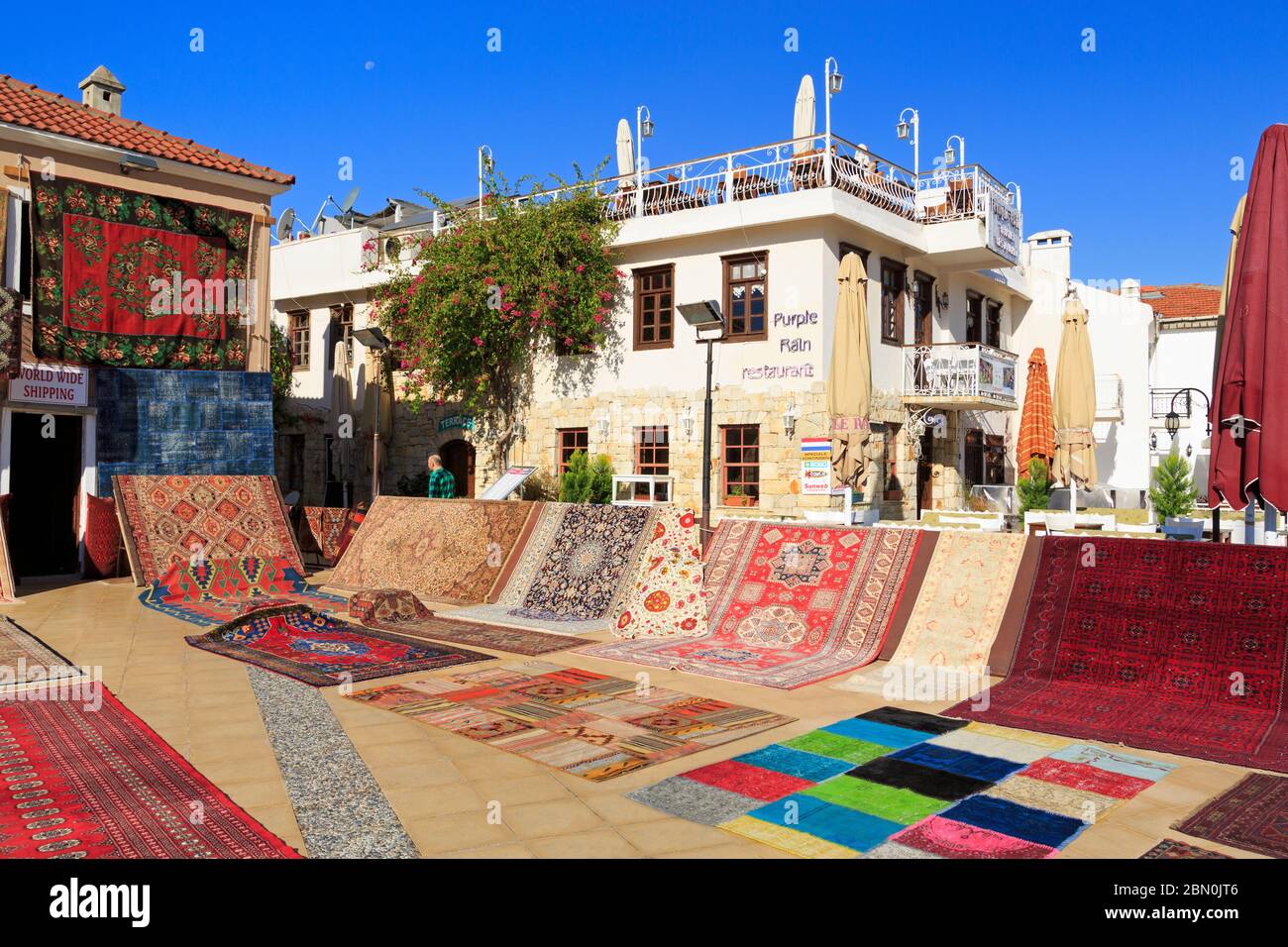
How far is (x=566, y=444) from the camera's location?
17.7 meters

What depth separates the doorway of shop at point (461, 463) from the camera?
63.6ft

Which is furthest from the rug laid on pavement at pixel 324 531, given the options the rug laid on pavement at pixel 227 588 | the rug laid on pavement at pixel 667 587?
the rug laid on pavement at pixel 667 587

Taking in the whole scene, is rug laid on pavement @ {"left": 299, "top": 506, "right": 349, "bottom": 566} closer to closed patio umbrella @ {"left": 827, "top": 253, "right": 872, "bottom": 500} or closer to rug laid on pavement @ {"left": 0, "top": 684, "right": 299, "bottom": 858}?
closed patio umbrella @ {"left": 827, "top": 253, "right": 872, "bottom": 500}

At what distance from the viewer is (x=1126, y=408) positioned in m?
21.1

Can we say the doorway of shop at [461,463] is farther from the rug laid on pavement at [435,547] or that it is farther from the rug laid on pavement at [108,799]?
the rug laid on pavement at [108,799]

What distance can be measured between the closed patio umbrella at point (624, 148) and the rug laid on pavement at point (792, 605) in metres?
12.7

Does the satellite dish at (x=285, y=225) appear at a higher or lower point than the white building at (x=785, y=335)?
higher

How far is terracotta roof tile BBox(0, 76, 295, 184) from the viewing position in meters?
11.9

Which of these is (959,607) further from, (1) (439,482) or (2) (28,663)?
(1) (439,482)

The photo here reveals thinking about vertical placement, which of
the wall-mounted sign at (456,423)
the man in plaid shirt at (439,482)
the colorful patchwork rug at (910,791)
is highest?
the wall-mounted sign at (456,423)

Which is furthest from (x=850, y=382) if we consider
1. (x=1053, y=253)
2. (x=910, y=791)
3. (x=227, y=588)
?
(x=1053, y=253)
